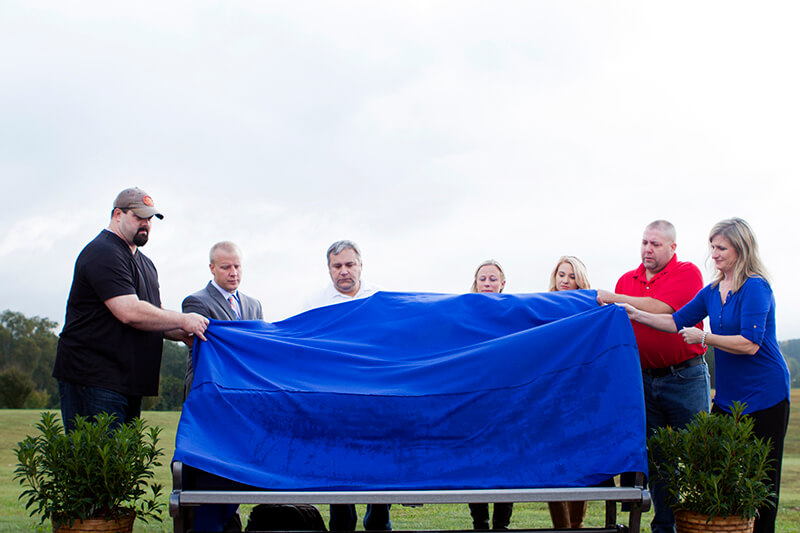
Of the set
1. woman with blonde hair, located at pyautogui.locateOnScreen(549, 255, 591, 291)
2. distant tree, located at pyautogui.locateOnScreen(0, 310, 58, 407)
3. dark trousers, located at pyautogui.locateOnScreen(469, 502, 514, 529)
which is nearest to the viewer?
dark trousers, located at pyautogui.locateOnScreen(469, 502, 514, 529)

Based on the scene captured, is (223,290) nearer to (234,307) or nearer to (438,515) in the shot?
(234,307)

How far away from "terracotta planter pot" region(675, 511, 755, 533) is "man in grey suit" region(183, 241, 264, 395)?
3414 millimetres

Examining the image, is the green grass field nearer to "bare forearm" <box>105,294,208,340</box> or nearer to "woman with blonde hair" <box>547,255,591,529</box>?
"bare forearm" <box>105,294,208,340</box>

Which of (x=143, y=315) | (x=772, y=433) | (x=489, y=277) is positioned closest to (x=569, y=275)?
(x=489, y=277)

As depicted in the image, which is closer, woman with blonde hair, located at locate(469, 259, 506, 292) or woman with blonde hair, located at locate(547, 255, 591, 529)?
woman with blonde hair, located at locate(547, 255, 591, 529)

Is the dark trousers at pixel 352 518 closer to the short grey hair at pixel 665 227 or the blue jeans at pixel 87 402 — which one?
the blue jeans at pixel 87 402

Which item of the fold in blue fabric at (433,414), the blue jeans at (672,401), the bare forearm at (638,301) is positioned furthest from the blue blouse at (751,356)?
the fold in blue fabric at (433,414)

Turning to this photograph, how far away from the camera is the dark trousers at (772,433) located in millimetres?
4047

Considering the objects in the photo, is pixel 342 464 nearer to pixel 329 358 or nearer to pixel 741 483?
pixel 329 358

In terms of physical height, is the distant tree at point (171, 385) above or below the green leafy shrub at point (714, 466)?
below

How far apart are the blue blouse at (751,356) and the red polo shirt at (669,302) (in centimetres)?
29

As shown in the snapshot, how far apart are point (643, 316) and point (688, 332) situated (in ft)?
0.98

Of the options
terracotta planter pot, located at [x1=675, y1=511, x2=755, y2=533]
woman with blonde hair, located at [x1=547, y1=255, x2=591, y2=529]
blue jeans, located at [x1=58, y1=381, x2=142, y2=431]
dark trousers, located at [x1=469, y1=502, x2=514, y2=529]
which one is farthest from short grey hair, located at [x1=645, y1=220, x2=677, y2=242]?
blue jeans, located at [x1=58, y1=381, x2=142, y2=431]

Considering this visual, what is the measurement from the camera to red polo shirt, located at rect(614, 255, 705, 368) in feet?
15.0
